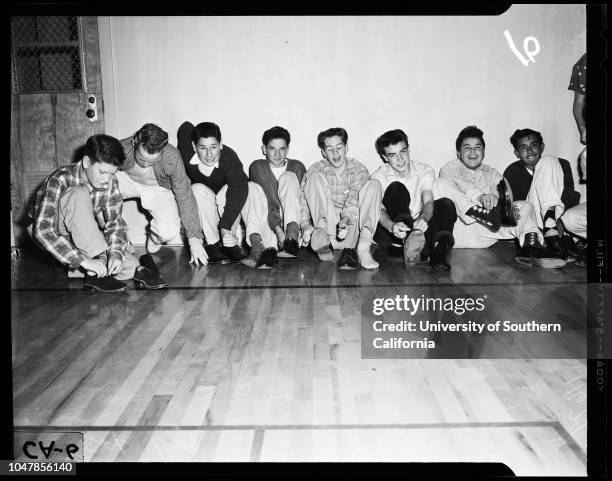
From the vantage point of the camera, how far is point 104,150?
7.71 feet

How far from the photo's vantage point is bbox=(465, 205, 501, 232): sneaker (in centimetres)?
302

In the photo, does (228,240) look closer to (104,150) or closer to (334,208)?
(334,208)

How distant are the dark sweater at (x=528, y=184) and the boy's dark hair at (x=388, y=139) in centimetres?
70

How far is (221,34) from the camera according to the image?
11.8ft

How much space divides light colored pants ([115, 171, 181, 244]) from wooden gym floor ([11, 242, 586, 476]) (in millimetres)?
764

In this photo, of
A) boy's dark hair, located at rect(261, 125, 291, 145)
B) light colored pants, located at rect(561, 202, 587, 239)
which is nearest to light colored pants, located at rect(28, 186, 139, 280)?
boy's dark hair, located at rect(261, 125, 291, 145)

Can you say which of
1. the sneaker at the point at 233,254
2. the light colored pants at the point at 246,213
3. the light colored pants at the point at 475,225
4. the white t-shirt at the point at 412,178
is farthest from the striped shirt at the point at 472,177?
the sneaker at the point at 233,254

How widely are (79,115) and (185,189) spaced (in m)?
1.15

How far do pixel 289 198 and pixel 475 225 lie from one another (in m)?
1.07

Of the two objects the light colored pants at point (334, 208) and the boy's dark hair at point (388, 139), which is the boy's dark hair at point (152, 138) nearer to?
the light colored pants at point (334, 208)

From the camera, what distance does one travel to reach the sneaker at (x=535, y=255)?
108 inches

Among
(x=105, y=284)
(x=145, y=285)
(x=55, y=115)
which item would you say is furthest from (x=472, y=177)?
(x=55, y=115)

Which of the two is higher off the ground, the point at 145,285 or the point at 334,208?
the point at 334,208

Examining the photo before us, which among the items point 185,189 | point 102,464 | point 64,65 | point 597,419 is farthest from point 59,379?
point 64,65
